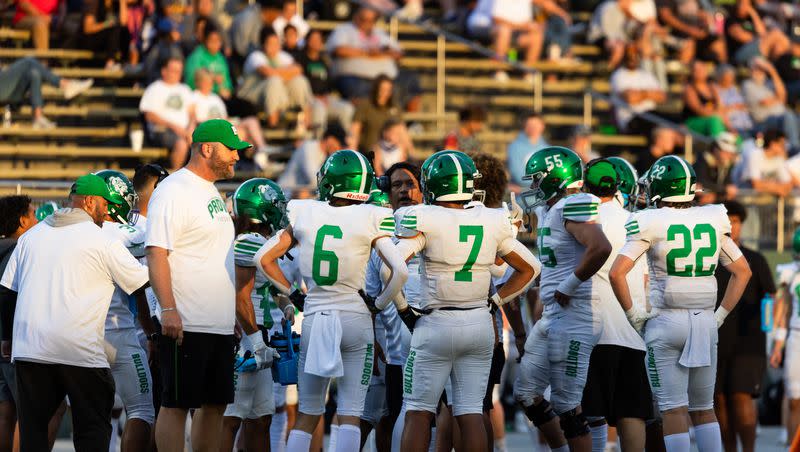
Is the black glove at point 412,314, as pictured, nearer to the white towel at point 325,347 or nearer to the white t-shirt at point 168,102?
the white towel at point 325,347

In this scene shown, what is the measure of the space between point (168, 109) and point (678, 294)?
792 cm

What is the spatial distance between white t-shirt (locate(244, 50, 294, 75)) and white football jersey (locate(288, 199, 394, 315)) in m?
8.31

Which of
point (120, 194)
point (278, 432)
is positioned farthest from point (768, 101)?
point (120, 194)

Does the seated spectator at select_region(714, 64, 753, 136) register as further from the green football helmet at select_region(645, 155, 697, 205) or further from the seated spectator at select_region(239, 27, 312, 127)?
the green football helmet at select_region(645, 155, 697, 205)

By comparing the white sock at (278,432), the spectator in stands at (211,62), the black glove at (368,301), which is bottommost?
the white sock at (278,432)

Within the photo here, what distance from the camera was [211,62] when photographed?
16.9 meters

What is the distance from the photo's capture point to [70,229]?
864 cm

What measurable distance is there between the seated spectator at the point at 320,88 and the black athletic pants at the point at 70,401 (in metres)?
8.73

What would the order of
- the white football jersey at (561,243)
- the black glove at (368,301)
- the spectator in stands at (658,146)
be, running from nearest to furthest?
the black glove at (368,301) < the white football jersey at (561,243) < the spectator in stands at (658,146)

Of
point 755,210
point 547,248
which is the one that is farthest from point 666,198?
point 755,210

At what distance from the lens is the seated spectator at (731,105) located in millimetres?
19781

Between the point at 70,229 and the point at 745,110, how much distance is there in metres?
13.4

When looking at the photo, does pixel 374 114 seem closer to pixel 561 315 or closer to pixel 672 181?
pixel 561 315

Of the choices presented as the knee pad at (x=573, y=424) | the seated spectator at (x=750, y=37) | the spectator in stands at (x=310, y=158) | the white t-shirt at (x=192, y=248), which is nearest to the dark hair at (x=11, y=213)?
the white t-shirt at (x=192, y=248)
